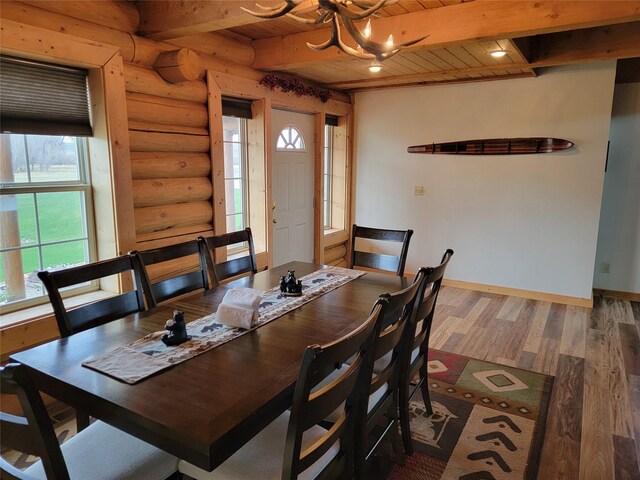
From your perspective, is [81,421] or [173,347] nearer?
[173,347]

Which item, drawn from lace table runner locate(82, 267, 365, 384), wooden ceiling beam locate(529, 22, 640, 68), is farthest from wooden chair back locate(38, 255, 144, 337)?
wooden ceiling beam locate(529, 22, 640, 68)

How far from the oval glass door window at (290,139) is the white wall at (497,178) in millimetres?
1141

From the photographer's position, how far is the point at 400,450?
84.8 inches

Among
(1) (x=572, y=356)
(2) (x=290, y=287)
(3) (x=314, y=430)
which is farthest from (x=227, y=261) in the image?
(1) (x=572, y=356)

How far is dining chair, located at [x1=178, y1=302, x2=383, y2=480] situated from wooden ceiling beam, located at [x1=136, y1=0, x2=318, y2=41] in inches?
77.1

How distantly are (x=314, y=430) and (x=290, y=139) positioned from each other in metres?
3.52

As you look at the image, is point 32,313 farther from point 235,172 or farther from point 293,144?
point 293,144

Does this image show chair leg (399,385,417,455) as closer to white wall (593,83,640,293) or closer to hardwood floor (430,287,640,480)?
hardwood floor (430,287,640,480)

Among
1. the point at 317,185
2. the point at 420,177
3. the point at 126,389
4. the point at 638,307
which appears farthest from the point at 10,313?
the point at 638,307

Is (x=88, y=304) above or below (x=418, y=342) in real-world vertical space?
above

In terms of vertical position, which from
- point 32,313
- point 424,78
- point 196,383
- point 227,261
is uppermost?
point 424,78

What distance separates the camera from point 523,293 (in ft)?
15.7

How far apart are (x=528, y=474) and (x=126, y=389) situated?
1.90 m

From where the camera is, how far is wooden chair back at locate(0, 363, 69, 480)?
1.02 metres
